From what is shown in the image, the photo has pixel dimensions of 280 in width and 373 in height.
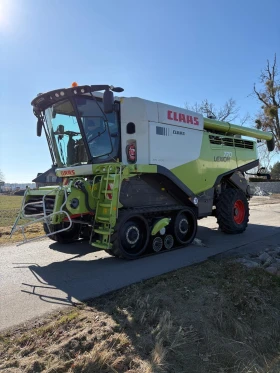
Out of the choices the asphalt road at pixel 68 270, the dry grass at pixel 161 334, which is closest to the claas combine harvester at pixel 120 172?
the asphalt road at pixel 68 270

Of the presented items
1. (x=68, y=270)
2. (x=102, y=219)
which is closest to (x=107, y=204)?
(x=102, y=219)

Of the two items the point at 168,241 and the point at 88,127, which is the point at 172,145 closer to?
the point at 88,127

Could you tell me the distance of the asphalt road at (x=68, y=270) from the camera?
3.87 meters

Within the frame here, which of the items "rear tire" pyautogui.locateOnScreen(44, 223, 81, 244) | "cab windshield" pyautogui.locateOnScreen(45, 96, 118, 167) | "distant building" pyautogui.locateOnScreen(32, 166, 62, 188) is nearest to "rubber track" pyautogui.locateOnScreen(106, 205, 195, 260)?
"cab windshield" pyautogui.locateOnScreen(45, 96, 118, 167)

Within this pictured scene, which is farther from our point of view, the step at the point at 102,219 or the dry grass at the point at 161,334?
the step at the point at 102,219

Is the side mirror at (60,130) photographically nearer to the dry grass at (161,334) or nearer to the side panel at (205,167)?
the side panel at (205,167)

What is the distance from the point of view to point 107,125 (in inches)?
249

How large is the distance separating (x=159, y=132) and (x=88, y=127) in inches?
59.8

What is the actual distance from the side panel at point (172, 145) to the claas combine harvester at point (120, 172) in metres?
0.02

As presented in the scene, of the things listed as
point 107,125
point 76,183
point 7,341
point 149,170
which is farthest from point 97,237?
point 7,341

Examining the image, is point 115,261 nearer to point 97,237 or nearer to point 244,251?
point 97,237

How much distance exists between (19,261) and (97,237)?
155 centimetres

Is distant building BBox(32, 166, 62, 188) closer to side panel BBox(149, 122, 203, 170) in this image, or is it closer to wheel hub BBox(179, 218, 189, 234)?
side panel BBox(149, 122, 203, 170)

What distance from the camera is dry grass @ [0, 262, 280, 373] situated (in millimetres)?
2600
